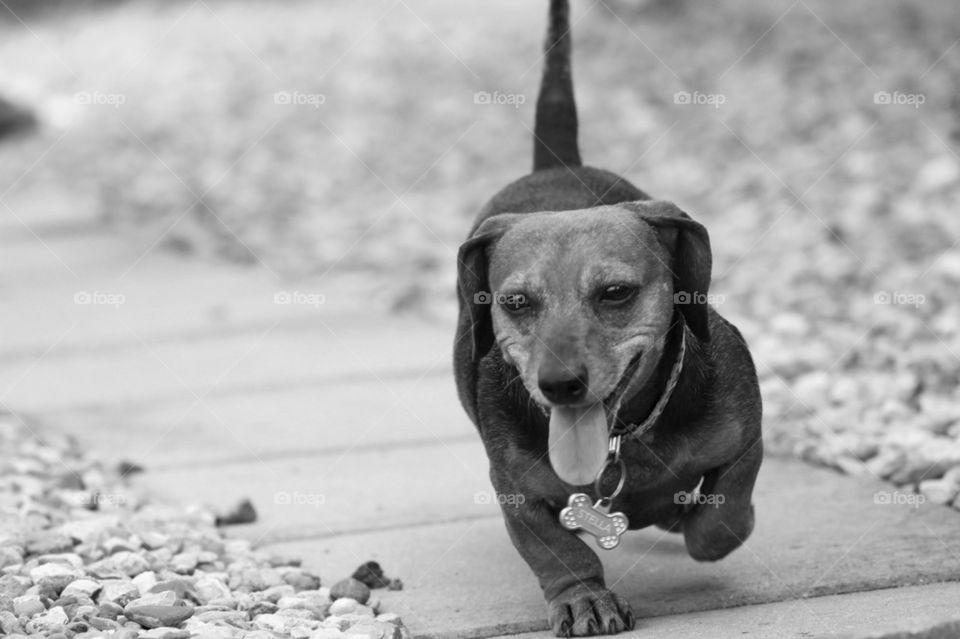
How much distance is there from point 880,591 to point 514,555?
110 centimetres

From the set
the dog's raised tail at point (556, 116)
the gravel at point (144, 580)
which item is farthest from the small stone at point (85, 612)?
the dog's raised tail at point (556, 116)

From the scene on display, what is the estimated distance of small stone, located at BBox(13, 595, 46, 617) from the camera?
138 inches

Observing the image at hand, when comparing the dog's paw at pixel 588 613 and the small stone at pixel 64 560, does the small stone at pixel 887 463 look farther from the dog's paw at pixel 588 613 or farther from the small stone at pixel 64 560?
the small stone at pixel 64 560

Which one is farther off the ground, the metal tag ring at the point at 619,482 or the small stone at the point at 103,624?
the metal tag ring at the point at 619,482

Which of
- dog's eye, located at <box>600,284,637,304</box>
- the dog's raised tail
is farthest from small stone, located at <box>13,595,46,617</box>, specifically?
the dog's raised tail

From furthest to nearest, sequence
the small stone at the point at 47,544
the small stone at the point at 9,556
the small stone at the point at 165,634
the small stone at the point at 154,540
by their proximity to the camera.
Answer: the small stone at the point at 154,540 → the small stone at the point at 47,544 → the small stone at the point at 9,556 → the small stone at the point at 165,634

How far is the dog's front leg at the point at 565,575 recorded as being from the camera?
3604mm

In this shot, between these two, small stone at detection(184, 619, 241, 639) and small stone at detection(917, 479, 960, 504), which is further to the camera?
small stone at detection(917, 479, 960, 504)

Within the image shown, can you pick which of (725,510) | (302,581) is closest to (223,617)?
(302,581)

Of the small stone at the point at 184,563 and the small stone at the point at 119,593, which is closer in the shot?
the small stone at the point at 119,593

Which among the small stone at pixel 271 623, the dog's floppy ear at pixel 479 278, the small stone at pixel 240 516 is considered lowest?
the small stone at pixel 271 623

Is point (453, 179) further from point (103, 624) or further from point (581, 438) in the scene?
point (103, 624)

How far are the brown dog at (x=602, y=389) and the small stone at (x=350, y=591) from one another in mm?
426

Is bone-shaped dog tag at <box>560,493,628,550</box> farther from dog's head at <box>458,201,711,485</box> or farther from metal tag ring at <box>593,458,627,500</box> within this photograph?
dog's head at <box>458,201,711,485</box>
